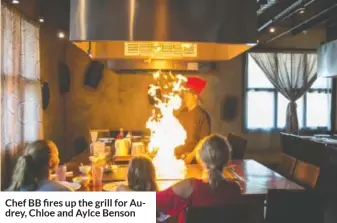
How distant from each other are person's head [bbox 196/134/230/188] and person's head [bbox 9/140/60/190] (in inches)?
26.0

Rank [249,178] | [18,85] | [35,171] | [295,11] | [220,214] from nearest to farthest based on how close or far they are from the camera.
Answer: [220,214], [35,171], [249,178], [18,85], [295,11]

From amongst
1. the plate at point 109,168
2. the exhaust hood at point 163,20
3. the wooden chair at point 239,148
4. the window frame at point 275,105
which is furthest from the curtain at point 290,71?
the exhaust hood at point 163,20

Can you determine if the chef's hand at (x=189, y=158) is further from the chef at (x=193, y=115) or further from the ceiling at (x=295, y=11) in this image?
the ceiling at (x=295, y=11)

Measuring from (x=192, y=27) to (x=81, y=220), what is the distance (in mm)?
666

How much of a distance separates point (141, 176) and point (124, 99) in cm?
429

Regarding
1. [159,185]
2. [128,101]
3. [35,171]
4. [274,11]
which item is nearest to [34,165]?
[35,171]

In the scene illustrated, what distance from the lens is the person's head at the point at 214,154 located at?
175 centimetres

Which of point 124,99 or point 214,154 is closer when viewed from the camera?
point 214,154

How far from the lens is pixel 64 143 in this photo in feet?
18.0

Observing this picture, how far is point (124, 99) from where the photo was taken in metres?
5.77

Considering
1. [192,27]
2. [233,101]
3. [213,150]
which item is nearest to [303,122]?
[233,101]

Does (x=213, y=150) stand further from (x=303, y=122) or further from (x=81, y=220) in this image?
(x=303, y=122)

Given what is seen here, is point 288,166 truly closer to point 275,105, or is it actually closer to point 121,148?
point 121,148

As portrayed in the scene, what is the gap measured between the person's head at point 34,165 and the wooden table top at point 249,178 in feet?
1.33
